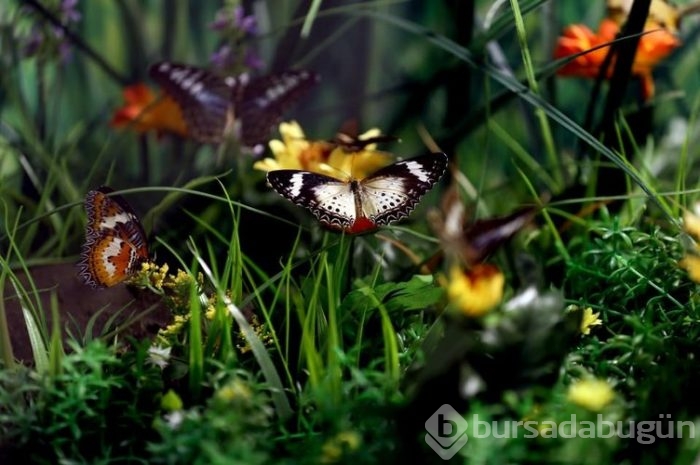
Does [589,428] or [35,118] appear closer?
[589,428]

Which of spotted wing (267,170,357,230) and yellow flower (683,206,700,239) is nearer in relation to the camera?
yellow flower (683,206,700,239)

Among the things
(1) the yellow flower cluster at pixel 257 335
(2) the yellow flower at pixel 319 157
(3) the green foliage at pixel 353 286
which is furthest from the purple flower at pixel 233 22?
(1) the yellow flower cluster at pixel 257 335

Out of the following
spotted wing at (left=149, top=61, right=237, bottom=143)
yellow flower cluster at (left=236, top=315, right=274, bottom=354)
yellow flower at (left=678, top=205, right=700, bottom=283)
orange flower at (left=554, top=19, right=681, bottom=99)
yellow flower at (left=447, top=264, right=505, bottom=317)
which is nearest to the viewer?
yellow flower at (left=447, top=264, right=505, bottom=317)

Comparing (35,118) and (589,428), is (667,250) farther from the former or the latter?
(35,118)

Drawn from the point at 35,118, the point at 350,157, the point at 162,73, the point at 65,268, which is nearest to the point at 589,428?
the point at 350,157

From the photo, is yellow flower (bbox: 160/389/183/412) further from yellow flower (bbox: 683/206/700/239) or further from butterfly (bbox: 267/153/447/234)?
yellow flower (bbox: 683/206/700/239)

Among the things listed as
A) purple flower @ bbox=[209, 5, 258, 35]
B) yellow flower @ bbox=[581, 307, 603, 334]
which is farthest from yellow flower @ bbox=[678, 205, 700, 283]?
purple flower @ bbox=[209, 5, 258, 35]

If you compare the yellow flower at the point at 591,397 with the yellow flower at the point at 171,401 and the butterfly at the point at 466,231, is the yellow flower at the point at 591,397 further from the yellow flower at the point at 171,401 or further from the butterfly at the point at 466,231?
the yellow flower at the point at 171,401
